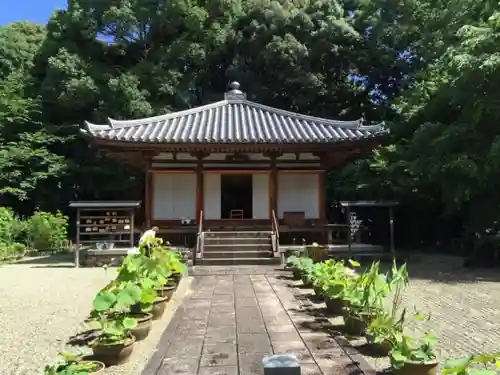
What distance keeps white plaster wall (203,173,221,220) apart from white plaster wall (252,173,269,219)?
1.23 m

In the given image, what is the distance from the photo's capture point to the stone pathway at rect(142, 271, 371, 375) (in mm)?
4383

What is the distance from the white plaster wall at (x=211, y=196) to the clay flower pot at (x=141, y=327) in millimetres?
9745

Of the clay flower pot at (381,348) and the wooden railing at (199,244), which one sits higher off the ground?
the wooden railing at (199,244)

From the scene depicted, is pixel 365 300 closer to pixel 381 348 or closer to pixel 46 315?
pixel 381 348

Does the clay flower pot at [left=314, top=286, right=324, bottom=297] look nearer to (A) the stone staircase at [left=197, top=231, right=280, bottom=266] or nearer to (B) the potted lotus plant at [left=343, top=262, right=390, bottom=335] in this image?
(B) the potted lotus plant at [left=343, top=262, right=390, bottom=335]

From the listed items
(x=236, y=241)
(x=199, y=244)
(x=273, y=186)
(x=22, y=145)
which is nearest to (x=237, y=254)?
(x=236, y=241)

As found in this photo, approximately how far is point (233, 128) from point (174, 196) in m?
2.99

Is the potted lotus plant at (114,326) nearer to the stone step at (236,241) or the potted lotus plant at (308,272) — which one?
the potted lotus plant at (308,272)

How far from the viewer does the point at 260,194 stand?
1558 cm

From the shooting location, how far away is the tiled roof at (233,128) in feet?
44.8

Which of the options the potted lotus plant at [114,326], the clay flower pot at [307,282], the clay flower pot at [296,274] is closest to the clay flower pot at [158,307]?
the potted lotus plant at [114,326]

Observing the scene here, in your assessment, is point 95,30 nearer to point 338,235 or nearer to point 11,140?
point 11,140

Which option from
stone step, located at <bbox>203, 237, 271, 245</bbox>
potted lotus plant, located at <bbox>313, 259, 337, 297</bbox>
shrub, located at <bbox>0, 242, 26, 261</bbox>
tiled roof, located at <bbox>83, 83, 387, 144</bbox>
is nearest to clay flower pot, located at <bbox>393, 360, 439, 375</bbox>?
potted lotus plant, located at <bbox>313, 259, 337, 297</bbox>

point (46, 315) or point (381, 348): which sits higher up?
point (381, 348)
